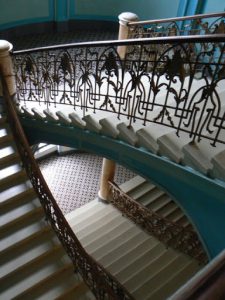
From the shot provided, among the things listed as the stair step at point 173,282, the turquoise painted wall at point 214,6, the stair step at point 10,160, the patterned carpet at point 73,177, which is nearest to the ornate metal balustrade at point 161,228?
the stair step at point 173,282

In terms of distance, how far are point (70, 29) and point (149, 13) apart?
2108 mm

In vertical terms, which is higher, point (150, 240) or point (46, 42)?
point (46, 42)

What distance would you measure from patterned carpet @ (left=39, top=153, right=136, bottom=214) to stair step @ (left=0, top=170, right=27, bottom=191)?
387 centimetres

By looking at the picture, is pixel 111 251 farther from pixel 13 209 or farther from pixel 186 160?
pixel 186 160

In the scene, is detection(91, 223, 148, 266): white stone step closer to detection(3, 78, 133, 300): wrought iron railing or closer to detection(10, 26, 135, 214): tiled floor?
detection(10, 26, 135, 214): tiled floor

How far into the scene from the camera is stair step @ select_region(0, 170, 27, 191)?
15.0ft

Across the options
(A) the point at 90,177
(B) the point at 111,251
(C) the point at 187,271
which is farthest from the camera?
(A) the point at 90,177

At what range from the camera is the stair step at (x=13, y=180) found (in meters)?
4.59

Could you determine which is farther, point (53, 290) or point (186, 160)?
point (53, 290)

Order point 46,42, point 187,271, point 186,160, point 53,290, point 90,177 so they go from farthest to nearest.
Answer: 1. point 90,177
2. point 46,42
3. point 187,271
4. point 53,290
5. point 186,160

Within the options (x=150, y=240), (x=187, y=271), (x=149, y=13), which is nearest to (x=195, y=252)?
(x=187, y=271)

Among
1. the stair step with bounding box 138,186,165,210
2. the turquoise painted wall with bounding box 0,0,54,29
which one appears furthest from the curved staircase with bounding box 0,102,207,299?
the turquoise painted wall with bounding box 0,0,54,29

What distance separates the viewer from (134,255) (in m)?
6.93

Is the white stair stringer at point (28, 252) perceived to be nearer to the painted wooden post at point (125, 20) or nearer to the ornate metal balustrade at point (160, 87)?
the ornate metal balustrade at point (160, 87)
